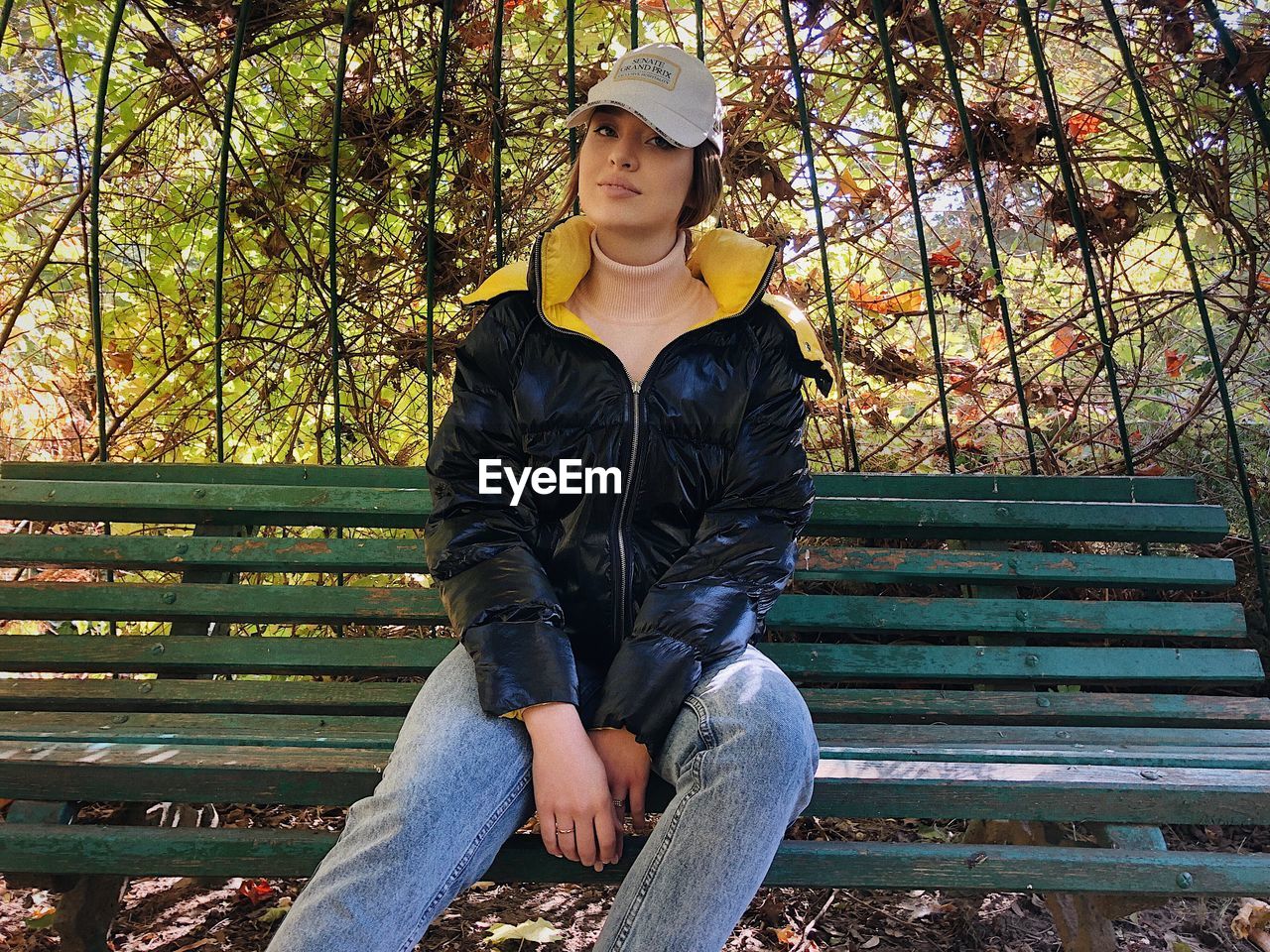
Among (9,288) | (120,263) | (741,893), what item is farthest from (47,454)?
(741,893)

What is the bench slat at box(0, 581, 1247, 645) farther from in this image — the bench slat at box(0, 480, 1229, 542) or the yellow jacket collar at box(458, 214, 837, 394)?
the yellow jacket collar at box(458, 214, 837, 394)

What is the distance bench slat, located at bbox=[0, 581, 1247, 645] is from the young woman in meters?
0.58

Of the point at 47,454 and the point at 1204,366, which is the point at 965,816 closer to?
the point at 1204,366

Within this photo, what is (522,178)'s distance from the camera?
3746 mm

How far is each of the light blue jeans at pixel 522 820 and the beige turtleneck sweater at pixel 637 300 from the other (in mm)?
776

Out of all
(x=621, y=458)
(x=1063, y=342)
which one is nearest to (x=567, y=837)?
(x=621, y=458)

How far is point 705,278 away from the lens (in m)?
2.15

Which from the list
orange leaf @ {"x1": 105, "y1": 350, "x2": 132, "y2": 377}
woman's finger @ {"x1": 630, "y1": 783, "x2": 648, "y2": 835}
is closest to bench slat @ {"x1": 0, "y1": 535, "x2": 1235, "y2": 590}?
woman's finger @ {"x1": 630, "y1": 783, "x2": 648, "y2": 835}

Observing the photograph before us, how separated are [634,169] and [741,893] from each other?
1383mm

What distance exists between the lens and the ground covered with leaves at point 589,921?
2.52 metres

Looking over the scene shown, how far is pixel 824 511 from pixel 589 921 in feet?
4.20

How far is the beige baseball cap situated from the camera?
196 centimetres

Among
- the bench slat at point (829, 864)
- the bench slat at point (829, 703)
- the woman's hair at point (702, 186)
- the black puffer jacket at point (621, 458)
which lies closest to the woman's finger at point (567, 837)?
the bench slat at point (829, 864)

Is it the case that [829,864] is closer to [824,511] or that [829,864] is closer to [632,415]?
[632,415]
